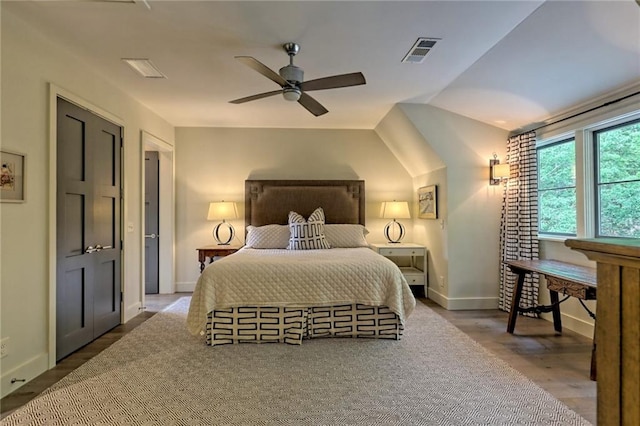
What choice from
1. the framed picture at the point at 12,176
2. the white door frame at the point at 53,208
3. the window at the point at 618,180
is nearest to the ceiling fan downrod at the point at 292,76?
the white door frame at the point at 53,208

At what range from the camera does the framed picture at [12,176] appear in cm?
234

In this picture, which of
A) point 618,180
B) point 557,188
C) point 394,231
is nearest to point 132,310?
point 394,231

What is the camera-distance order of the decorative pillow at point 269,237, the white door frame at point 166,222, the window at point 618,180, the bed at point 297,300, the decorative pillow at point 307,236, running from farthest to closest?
the white door frame at point 166,222 < the decorative pillow at point 269,237 < the decorative pillow at point 307,236 < the bed at point 297,300 < the window at point 618,180

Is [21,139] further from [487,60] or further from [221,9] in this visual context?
[487,60]

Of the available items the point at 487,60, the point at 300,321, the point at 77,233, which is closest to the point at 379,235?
the point at 300,321

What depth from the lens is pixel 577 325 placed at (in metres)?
3.58

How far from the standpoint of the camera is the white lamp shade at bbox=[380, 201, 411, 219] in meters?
5.40

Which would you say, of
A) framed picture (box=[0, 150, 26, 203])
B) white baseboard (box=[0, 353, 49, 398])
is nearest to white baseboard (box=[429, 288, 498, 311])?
white baseboard (box=[0, 353, 49, 398])

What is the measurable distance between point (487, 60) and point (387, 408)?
304 centimetres

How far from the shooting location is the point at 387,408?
218cm

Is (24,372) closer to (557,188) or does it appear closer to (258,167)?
(258,167)

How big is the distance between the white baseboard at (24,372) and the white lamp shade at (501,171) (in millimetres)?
5060

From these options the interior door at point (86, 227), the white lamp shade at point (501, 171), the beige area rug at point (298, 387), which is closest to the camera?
the beige area rug at point (298, 387)

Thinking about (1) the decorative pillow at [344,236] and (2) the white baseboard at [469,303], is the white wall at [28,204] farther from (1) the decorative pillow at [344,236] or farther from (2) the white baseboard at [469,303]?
(2) the white baseboard at [469,303]
